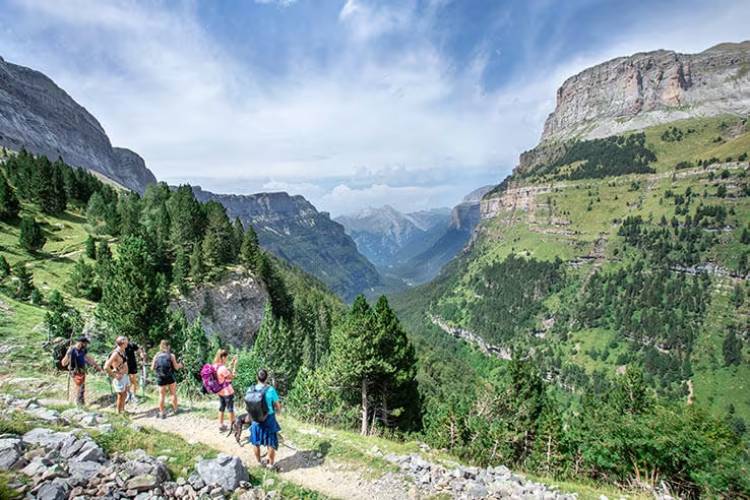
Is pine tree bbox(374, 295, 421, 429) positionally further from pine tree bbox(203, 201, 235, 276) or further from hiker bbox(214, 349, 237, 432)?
pine tree bbox(203, 201, 235, 276)

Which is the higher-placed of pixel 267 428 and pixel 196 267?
pixel 196 267

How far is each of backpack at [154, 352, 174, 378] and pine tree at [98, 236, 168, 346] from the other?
1902cm

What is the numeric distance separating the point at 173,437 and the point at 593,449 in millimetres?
28999

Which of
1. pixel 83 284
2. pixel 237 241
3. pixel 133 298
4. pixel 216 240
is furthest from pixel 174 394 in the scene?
pixel 237 241

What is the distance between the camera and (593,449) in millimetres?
27969

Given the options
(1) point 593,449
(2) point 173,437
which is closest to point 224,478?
(2) point 173,437

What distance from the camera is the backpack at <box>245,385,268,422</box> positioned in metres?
13.9

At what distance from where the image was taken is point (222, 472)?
1195cm

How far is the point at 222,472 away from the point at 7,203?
83.0 metres

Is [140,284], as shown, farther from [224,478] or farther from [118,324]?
[224,478]

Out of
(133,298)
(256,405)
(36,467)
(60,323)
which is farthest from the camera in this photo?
(133,298)

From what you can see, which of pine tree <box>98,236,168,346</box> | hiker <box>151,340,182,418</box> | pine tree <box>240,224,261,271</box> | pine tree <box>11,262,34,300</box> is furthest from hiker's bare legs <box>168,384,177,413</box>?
pine tree <box>240,224,261,271</box>

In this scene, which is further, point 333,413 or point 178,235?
point 178,235

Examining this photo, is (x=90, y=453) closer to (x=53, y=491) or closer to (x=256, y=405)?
(x=53, y=491)
